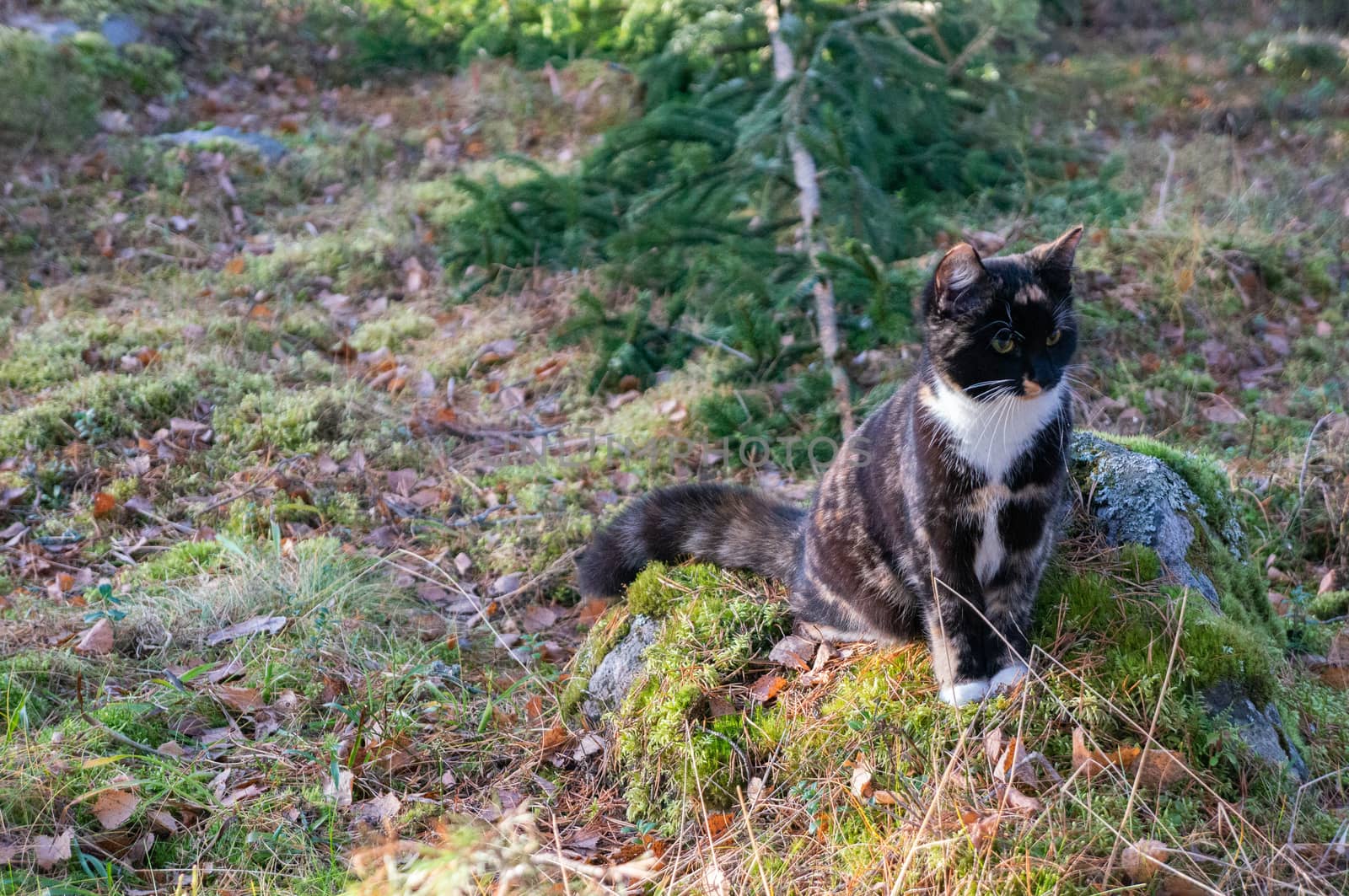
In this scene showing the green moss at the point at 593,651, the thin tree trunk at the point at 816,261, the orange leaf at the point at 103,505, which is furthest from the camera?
the thin tree trunk at the point at 816,261

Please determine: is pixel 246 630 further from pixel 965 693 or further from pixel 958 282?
pixel 958 282

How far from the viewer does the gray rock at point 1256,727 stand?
117 inches

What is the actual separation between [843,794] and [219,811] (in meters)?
1.96

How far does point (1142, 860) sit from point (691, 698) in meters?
1.44

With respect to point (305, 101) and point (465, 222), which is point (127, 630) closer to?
point (465, 222)

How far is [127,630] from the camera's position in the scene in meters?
4.10

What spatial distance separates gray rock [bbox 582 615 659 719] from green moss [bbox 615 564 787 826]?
0.09m

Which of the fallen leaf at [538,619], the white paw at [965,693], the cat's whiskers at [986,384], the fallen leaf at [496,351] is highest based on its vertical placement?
the cat's whiskers at [986,384]

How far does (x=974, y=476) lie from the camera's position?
312 cm

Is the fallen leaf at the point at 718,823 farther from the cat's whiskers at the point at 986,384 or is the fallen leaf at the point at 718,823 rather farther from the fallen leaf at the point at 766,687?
the cat's whiskers at the point at 986,384

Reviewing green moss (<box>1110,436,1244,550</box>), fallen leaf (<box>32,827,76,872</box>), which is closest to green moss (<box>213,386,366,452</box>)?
fallen leaf (<box>32,827,76,872</box>)

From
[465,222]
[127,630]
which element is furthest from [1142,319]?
[127,630]

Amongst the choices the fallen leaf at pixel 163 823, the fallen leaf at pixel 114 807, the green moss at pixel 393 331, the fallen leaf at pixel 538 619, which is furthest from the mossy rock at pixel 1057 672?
the green moss at pixel 393 331

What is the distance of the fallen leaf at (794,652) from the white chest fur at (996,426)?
3.08ft
